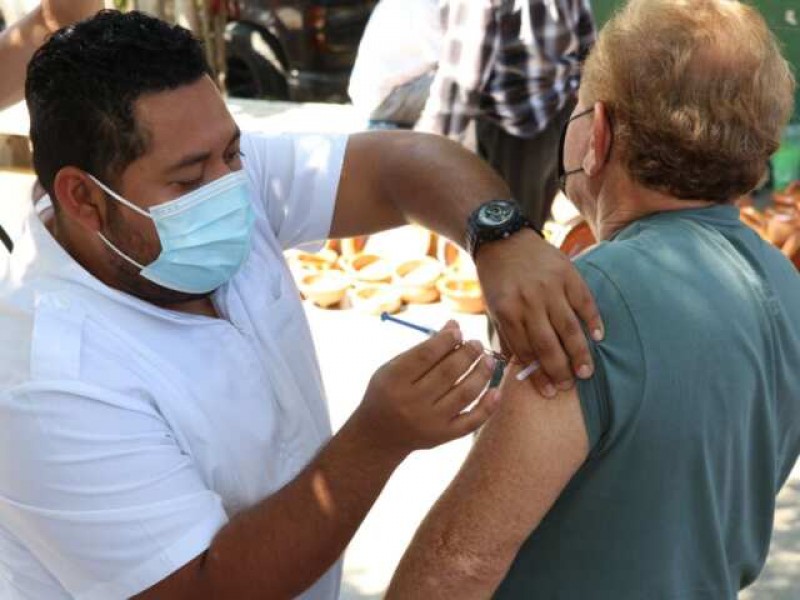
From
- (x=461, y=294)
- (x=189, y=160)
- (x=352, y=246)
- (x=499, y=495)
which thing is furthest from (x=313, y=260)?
(x=499, y=495)

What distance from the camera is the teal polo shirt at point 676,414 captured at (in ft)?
4.50

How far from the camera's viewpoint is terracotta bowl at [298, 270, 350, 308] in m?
5.11

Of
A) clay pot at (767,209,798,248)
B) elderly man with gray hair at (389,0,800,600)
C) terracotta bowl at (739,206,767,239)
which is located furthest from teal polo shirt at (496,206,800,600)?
terracotta bowl at (739,206,767,239)

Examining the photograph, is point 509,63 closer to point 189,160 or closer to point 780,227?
point 780,227

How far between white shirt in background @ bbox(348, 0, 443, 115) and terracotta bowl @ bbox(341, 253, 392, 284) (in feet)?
2.65

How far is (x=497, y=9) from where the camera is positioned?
3.92m

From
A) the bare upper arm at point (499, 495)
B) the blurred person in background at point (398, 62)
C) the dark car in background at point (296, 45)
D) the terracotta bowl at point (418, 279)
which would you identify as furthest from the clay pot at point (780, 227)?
the dark car in background at point (296, 45)

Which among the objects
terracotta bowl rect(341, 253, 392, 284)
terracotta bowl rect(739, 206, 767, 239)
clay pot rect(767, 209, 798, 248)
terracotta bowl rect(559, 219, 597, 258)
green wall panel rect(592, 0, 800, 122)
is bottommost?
terracotta bowl rect(341, 253, 392, 284)

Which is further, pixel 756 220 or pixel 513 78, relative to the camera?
pixel 756 220

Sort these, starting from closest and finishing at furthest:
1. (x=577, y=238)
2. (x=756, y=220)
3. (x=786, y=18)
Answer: (x=577, y=238)
(x=756, y=220)
(x=786, y=18)

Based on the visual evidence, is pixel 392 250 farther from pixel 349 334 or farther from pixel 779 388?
pixel 779 388

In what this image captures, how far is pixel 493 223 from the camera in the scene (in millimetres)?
1661

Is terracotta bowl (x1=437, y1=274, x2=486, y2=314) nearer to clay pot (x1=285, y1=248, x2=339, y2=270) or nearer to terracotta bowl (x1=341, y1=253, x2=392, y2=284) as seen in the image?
terracotta bowl (x1=341, y1=253, x2=392, y2=284)

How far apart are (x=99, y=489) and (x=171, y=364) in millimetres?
222
